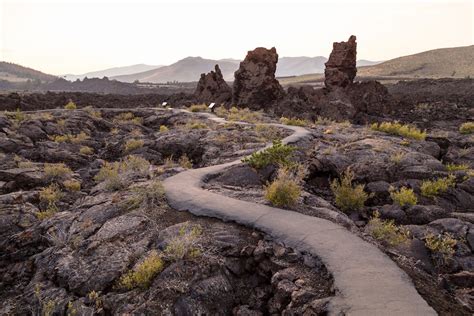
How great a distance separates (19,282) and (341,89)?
38370 millimetres

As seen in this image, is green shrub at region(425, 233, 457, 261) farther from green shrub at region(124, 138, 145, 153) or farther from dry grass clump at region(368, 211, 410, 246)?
green shrub at region(124, 138, 145, 153)

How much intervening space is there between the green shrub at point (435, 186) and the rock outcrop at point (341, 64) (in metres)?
31.4

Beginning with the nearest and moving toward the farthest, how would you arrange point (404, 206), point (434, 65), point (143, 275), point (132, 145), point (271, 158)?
point (143, 275) < point (404, 206) < point (271, 158) < point (132, 145) < point (434, 65)

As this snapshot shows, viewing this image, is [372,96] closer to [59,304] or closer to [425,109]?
[425,109]

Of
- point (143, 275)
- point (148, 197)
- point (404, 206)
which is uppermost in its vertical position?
point (148, 197)

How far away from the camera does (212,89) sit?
50094 millimetres

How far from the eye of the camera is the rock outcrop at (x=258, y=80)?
138 ft

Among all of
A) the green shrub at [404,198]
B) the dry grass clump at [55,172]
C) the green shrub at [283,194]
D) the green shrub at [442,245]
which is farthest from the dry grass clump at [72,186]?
the green shrub at [442,245]

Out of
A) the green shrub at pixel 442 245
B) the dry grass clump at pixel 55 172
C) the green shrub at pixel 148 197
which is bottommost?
the green shrub at pixel 442 245

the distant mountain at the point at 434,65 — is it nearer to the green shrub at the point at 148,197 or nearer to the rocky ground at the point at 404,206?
the rocky ground at the point at 404,206

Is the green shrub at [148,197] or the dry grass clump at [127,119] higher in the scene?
the dry grass clump at [127,119]

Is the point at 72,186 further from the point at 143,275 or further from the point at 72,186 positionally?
the point at 143,275

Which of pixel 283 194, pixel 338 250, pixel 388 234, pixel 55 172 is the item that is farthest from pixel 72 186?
pixel 388 234

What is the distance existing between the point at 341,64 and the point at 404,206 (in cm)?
3403
